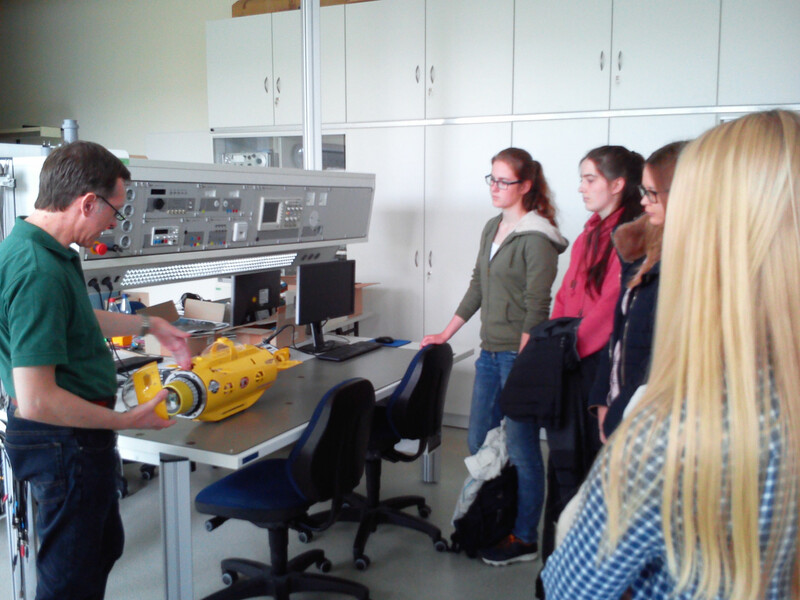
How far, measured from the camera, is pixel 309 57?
10.4 ft

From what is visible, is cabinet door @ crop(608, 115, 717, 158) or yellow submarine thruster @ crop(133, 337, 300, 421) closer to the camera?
yellow submarine thruster @ crop(133, 337, 300, 421)

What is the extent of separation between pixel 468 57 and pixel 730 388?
133 inches

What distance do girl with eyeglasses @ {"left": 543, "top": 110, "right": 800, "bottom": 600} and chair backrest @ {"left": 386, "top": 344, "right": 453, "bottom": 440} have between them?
1789 millimetres

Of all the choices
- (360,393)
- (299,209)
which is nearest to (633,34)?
(299,209)

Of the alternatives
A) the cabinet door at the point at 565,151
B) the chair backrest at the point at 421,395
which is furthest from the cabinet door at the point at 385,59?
the chair backrest at the point at 421,395

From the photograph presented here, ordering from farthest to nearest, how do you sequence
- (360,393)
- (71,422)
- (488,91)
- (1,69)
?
(1,69)
(488,91)
(360,393)
(71,422)

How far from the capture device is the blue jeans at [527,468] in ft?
7.97

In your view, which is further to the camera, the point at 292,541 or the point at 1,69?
the point at 1,69

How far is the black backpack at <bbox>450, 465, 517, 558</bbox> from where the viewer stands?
252cm

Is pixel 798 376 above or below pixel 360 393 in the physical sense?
above

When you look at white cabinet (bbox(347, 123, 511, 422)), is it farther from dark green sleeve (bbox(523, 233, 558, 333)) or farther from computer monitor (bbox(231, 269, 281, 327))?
dark green sleeve (bbox(523, 233, 558, 333))

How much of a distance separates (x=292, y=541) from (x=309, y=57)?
2.14 meters

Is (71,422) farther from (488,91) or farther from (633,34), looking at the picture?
(633,34)

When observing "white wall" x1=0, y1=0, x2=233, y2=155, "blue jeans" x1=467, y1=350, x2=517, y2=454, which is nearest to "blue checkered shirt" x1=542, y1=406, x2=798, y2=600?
"blue jeans" x1=467, y1=350, x2=517, y2=454
